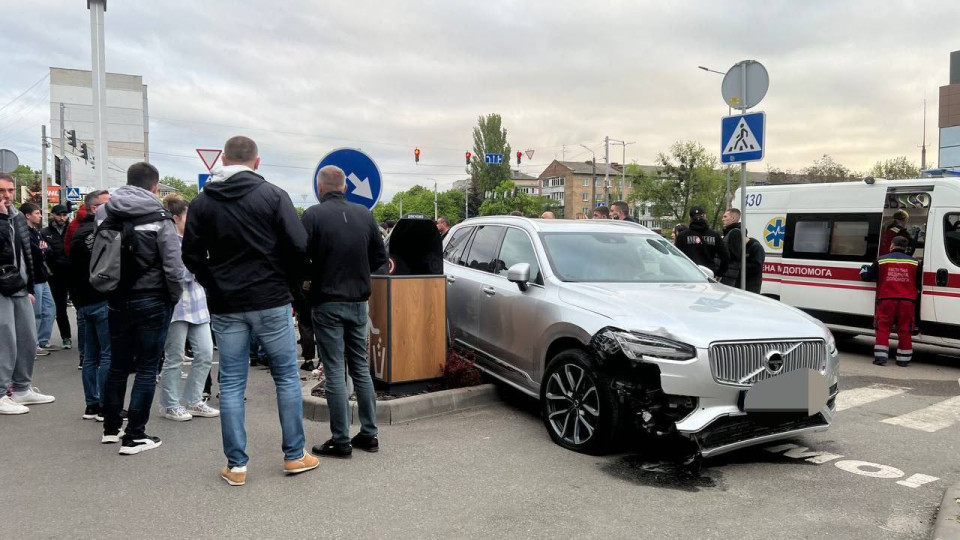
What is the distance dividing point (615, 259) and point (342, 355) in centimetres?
261

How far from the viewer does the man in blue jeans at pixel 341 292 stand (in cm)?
466

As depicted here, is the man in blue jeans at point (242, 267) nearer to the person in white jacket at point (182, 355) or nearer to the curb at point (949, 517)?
the person in white jacket at point (182, 355)

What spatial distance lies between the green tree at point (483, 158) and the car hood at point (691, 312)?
93.5 m

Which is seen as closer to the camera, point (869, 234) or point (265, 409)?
point (265, 409)

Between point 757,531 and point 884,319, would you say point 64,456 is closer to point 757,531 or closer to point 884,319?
point 757,531

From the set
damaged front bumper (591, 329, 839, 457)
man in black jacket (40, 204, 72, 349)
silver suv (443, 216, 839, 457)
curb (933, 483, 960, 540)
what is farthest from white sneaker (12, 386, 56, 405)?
curb (933, 483, 960, 540)

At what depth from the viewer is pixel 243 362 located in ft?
14.1

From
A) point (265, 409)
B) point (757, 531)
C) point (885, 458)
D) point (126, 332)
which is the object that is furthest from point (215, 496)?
point (885, 458)

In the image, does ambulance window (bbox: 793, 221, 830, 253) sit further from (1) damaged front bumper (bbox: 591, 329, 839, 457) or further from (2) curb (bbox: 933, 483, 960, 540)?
(2) curb (bbox: 933, 483, 960, 540)

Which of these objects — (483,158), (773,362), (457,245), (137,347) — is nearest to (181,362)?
(137,347)

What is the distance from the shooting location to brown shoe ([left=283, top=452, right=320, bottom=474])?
443 cm

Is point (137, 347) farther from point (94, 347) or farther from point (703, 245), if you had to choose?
point (703, 245)

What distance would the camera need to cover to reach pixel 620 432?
4668 millimetres

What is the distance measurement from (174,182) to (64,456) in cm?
17669
